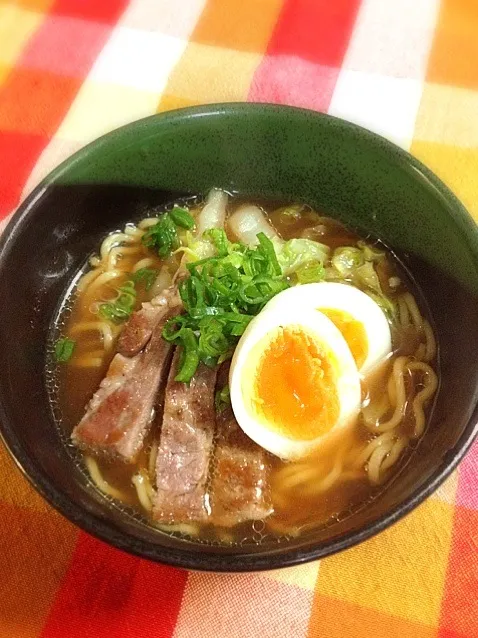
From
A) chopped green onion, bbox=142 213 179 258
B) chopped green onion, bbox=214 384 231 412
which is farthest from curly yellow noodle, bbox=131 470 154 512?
chopped green onion, bbox=142 213 179 258

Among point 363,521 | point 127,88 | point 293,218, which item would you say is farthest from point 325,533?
point 127,88

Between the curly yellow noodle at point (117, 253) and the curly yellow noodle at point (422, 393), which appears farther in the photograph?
the curly yellow noodle at point (117, 253)

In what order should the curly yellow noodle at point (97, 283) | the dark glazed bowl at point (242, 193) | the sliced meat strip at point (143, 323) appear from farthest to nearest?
the curly yellow noodle at point (97, 283), the sliced meat strip at point (143, 323), the dark glazed bowl at point (242, 193)

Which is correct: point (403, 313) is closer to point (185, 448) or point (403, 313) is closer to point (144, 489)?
point (185, 448)

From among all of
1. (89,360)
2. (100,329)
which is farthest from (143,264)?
(89,360)

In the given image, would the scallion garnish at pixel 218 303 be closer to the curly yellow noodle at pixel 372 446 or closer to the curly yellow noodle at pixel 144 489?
the curly yellow noodle at pixel 144 489

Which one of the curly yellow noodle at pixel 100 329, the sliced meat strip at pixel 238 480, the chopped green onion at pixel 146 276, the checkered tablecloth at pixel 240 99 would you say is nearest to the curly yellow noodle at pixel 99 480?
the checkered tablecloth at pixel 240 99

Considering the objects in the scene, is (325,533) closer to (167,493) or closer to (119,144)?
(167,493)
